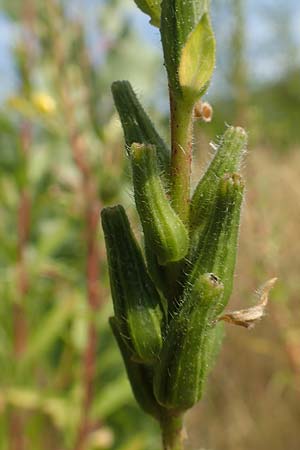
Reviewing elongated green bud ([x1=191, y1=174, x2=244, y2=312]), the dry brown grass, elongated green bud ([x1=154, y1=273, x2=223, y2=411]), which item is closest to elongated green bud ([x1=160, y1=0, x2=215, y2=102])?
elongated green bud ([x1=191, y1=174, x2=244, y2=312])

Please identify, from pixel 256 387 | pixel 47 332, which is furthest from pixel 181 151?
pixel 256 387

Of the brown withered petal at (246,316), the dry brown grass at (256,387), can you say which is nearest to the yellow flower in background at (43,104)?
the dry brown grass at (256,387)

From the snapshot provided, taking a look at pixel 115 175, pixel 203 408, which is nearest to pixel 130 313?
pixel 115 175

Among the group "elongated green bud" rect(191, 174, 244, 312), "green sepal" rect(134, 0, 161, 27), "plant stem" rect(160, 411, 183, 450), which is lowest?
"plant stem" rect(160, 411, 183, 450)

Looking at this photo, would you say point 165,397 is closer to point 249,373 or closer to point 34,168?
point 34,168

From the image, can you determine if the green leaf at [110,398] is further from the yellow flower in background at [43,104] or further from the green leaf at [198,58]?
the green leaf at [198,58]

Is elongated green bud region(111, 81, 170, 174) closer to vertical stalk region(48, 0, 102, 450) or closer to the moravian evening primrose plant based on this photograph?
the moravian evening primrose plant

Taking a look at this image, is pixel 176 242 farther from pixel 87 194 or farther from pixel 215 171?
pixel 87 194
